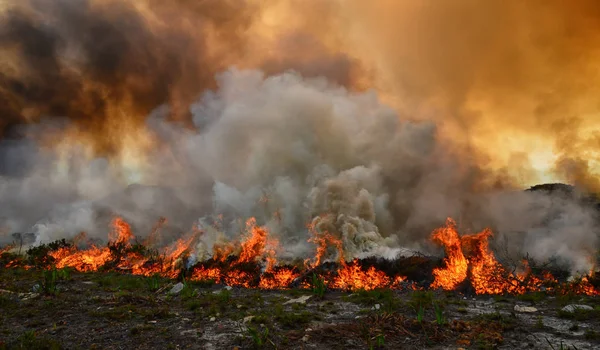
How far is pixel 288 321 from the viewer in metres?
15.4

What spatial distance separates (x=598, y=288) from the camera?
2273 cm

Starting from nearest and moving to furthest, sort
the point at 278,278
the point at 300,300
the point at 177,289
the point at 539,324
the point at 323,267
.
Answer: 1. the point at 539,324
2. the point at 300,300
3. the point at 177,289
4. the point at 278,278
5. the point at 323,267

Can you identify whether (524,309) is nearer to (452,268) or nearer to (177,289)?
(452,268)

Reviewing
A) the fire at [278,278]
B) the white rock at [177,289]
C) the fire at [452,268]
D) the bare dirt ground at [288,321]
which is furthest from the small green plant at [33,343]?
the fire at [452,268]

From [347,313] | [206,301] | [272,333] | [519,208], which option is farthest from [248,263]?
[519,208]

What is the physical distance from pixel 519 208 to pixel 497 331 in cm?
2821

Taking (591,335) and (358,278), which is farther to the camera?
(358,278)

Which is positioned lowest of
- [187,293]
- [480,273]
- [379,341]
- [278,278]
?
[379,341]

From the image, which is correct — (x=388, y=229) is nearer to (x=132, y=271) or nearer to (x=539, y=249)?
(x=539, y=249)

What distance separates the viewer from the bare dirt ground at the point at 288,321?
1276 centimetres

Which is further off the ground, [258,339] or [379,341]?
[258,339]

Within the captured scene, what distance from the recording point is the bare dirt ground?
41.9ft

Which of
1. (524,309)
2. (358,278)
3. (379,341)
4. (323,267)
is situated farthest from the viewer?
(323,267)

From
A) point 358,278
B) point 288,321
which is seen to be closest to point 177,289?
point 288,321
